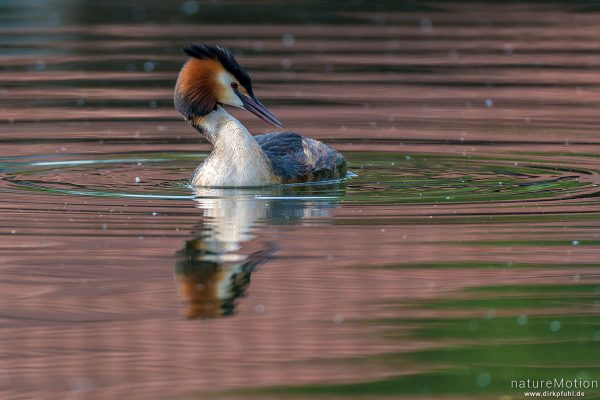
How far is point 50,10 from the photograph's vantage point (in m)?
25.3

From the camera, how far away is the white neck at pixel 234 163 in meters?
10.9

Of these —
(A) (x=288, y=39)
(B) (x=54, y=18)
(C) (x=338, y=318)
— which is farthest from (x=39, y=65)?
(C) (x=338, y=318)

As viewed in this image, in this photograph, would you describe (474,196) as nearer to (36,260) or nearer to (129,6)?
(36,260)

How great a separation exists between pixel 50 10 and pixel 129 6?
186cm

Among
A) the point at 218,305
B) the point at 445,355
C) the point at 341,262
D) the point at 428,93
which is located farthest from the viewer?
the point at 428,93

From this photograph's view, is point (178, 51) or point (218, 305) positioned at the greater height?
point (178, 51)

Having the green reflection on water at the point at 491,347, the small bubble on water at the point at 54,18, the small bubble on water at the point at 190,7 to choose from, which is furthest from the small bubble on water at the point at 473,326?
the small bubble on water at the point at 190,7

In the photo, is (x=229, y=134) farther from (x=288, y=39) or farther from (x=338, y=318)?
(x=288, y=39)

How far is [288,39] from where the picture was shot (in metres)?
21.8

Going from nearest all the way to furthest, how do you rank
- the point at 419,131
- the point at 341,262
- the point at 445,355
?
the point at 445,355 → the point at 341,262 → the point at 419,131

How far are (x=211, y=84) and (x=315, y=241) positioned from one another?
2.71 metres

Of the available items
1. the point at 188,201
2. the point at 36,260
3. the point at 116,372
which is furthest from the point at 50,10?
the point at 116,372

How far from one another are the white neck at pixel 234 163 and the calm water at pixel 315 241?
149mm

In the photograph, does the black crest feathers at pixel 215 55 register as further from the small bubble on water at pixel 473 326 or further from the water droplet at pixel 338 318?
the small bubble on water at pixel 473 326
